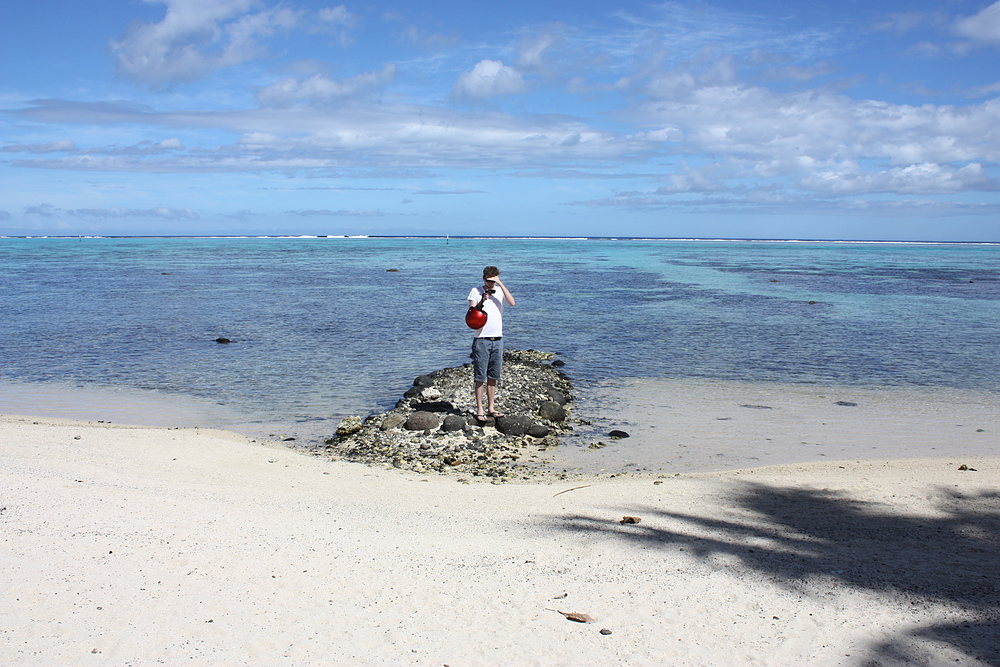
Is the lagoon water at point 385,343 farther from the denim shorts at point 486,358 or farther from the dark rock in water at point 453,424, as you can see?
the denim shorts at point 486,358

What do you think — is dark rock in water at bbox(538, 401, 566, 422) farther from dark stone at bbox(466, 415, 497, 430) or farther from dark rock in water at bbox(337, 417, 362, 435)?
dark rock in water at bbox(337, 417, 362, 435)

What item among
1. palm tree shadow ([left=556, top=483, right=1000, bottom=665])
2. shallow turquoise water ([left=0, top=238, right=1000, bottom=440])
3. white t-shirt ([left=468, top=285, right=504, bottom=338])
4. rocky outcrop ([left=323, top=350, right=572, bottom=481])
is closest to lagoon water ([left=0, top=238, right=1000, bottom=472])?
shallow turquoise water ([left=0, top=238, right=1000, bottom=440])

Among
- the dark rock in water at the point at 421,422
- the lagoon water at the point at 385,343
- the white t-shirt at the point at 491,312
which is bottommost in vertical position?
the lagoon water at the point at 385,343

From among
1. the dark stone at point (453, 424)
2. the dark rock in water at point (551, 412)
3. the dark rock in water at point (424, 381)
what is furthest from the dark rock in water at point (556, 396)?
the dark stone at point (453, 424)

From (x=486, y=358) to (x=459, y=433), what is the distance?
1.13 metres

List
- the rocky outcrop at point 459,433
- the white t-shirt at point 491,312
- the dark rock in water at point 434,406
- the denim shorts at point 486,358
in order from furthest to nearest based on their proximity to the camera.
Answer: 1. the dark rock in water at point 434,406
2. the denim shorts at point 486,358
3. the white t-shirt at point 491,312
4. the rocky outcrop at point 459,433

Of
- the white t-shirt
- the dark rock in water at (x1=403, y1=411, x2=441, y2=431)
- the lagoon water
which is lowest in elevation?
the lagoon water

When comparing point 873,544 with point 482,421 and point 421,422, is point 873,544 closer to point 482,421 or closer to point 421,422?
point 482,421

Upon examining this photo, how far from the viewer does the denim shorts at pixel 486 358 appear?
9.59m

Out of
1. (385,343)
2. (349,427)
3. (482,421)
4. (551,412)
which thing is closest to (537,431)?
(482,421)

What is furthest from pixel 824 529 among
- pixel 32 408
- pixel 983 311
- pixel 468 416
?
pixel 983 311

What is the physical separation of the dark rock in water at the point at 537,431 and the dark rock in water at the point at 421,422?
1.27 m

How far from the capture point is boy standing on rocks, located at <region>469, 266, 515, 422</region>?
9.45 m

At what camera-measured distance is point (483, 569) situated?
501 centimetres
